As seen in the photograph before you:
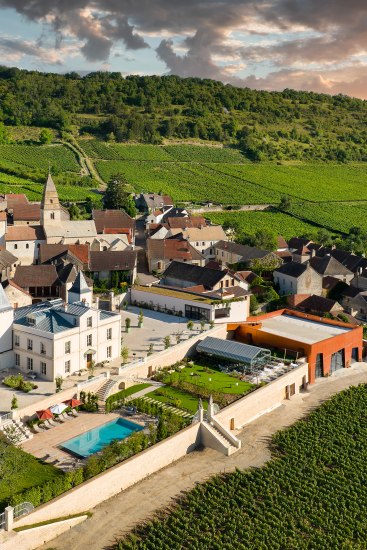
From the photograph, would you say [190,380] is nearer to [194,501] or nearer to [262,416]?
[262,416]

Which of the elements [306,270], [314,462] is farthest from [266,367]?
[306,270]

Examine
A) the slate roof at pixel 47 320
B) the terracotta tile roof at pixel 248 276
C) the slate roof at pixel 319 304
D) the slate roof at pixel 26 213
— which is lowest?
the slate roof at pixel 319 304

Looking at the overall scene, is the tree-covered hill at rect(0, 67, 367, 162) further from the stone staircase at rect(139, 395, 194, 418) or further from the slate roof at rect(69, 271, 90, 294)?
the stone staircase at rect(139, 395, 194, 418)

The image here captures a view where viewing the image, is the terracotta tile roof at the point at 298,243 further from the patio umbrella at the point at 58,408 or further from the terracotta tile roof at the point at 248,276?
the patio umbrella at the point at 58,408

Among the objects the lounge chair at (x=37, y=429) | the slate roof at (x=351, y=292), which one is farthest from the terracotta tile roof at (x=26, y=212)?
the lounge chair at (x=37, y=429)

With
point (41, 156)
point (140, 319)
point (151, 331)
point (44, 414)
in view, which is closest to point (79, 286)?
point (151, 331)

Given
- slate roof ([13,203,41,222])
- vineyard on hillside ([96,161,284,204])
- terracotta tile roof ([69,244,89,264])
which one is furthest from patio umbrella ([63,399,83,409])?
vineyard on hillside ([96,161,284,204])
